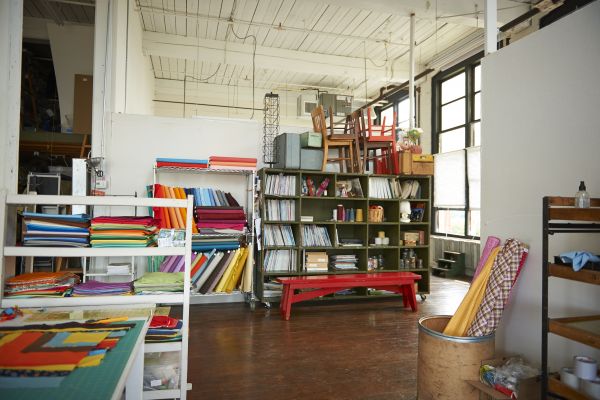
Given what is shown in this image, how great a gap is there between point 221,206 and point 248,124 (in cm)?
133

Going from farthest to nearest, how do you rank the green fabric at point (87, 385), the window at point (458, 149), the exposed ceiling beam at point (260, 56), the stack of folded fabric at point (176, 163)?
the exposed ceiling beam at point (260, 56) < the window at point (458, 149) < the stack of folded fabric at point (176, 163) < the green fabric at point (87, 385)

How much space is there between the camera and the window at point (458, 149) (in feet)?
24.7

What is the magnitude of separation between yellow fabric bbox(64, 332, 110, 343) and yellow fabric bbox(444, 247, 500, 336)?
2.14m

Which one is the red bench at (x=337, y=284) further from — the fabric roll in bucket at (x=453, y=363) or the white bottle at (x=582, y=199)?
the white bottle at (x=582, y=199)

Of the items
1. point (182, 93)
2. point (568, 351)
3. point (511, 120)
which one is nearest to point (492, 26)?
point (511, 120)

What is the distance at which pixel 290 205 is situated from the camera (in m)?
5.29

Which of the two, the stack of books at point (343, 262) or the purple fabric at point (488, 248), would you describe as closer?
the purple fabric at point (488, 248)

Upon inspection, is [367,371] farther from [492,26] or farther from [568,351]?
[492,26]

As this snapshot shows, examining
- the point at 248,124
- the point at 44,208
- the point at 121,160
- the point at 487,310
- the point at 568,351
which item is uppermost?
the point at 248,124

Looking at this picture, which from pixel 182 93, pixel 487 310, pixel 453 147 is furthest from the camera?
pixel 182 93

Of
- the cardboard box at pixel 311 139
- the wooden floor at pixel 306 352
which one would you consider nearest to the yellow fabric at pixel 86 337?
the wooden floor at pixel 306 352

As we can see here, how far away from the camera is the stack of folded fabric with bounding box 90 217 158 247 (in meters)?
1.92

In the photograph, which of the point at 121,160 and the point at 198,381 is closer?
the point at 198,381

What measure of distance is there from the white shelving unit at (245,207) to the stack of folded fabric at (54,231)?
295cm
